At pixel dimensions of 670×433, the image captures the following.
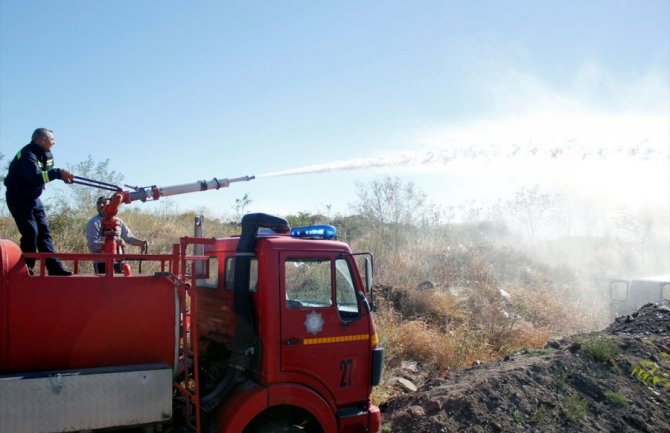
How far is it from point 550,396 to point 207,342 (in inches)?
178

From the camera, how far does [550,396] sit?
7023 mm

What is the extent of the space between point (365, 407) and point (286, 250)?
1.83 metres

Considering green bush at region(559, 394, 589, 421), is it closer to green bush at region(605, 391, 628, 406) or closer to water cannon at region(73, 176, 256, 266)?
green bush at region(605, 391, 628, 406)

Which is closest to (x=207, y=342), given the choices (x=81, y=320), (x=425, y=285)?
(x=81, y=320)

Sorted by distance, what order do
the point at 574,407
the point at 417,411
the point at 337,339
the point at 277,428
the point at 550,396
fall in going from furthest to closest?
the point at 550,396 < the point at 574,407 < the point at 417,411 < the point at 337,339 < the point at 277,428

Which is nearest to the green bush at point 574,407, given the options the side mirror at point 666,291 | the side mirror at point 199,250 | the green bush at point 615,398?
the green bush at point 615,398

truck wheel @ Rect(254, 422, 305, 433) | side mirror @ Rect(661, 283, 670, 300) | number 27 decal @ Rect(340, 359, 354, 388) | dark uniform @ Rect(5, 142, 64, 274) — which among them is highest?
dark uniform @ Rect(5, 142, 64, 274)

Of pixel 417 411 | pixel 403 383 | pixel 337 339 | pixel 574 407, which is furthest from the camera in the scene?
pixel 403 383

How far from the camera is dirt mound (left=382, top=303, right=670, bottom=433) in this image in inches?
256

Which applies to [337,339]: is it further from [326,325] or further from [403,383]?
[403,383]

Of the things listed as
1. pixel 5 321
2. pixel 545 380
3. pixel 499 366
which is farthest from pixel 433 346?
pixel 5 321

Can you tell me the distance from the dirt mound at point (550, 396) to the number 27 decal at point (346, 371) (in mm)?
1681

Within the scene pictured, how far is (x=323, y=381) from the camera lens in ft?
16.7

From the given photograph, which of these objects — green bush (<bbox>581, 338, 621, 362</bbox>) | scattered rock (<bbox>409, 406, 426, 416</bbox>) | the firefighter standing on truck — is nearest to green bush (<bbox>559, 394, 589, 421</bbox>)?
green bush (<bbox>581, 338, 621, 362</bbox>)
